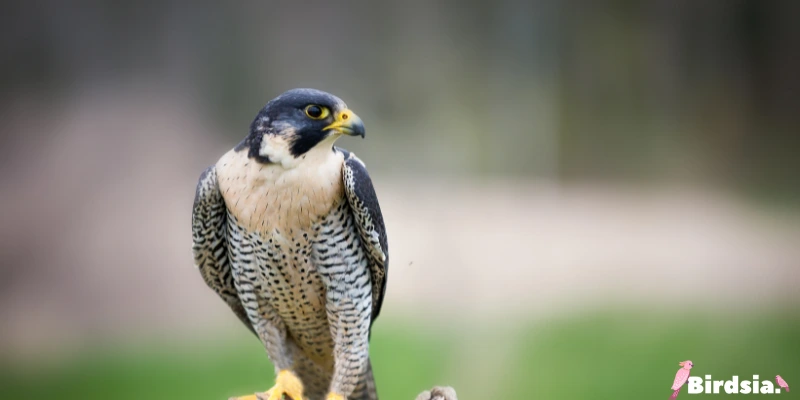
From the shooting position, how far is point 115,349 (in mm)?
2379

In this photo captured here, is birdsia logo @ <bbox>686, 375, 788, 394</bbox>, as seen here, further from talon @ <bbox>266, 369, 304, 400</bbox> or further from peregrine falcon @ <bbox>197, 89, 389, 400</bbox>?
talon @ <bbox>266, 369, 304, 400</bbox>

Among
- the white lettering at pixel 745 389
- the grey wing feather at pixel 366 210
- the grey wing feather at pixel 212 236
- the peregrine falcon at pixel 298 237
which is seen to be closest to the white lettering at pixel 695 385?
the white lettering at pixel 745 389

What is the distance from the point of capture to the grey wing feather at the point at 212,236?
1623 millimetres

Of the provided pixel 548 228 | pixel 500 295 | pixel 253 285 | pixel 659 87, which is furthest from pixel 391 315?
pixel 659 87

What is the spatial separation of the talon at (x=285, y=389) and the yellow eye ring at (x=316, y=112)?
84 cm

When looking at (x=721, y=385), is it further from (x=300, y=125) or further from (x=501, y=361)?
(x=300, y=125)

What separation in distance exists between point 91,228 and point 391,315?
129cm

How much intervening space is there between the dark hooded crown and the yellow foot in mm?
744

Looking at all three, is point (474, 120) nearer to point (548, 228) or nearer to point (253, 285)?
point (548, 228)

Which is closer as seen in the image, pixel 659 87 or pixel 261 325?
pixel 261 325

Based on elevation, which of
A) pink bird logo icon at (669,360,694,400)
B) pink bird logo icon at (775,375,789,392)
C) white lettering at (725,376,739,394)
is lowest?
pink bird logo icon at (775,375,789,392)

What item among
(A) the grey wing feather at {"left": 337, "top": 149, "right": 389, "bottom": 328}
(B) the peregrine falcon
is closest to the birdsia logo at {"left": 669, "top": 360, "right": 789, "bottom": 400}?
(B) the peregrine falcon

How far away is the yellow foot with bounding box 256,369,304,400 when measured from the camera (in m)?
1.74

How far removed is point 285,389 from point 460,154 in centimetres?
129
